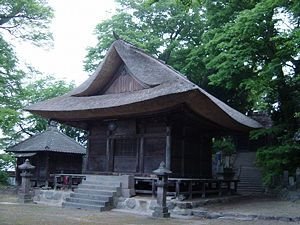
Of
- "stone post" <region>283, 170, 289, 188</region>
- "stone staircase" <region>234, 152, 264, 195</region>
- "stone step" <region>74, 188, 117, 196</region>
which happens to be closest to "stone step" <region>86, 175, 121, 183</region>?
"stone step" <region>74, 188, 117, 196</region>

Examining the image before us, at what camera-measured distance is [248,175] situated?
26.4 m

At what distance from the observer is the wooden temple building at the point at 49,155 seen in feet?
78.4

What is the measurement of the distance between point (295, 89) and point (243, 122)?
151 inches

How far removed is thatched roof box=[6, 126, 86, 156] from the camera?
2389 centimetres

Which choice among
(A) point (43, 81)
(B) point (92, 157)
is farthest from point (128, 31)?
(B) point (92, 157)

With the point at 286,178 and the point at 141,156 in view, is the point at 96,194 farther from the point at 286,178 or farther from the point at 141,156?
the point at 286,178

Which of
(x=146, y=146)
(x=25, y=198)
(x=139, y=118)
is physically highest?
(x=139, y=118)

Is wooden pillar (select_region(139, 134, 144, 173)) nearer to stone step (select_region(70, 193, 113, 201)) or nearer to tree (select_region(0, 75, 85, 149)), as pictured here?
stone step (select_region(70, 193, 113, 201))

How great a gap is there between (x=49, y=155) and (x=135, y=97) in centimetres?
1129

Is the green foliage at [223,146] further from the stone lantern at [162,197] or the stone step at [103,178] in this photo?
the stone lantern at [162,197]

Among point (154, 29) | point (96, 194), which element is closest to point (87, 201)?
point (96, 194)

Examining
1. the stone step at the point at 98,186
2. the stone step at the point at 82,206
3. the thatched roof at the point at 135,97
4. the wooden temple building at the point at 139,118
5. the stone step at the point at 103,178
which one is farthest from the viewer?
the stone step at the point at 103,178

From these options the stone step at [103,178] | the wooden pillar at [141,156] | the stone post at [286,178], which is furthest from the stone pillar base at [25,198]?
the stone post at [286,178]

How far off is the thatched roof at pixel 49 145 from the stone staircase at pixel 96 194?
792cm
